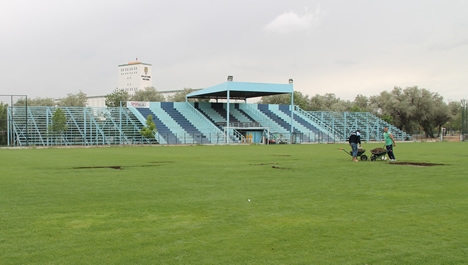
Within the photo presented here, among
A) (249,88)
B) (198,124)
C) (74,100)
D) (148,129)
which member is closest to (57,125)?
(148,129)

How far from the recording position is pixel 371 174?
15.8 m

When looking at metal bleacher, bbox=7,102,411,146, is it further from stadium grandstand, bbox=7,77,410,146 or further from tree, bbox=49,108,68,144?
tree, bbox=49,108,68,144

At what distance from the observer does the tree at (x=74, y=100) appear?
9276cm

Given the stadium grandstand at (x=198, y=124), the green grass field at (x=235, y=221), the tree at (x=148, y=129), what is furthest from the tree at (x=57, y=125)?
the green grass field at (x=235, y=221)

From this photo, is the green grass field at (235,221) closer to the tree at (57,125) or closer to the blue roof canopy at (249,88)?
the tree at (57,125)

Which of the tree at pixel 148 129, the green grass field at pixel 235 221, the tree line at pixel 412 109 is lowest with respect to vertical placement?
the green grass field at pixel 235 221

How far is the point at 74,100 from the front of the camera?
94688 mm

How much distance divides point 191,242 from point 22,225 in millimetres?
3167

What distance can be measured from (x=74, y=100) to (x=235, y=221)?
93.4 m

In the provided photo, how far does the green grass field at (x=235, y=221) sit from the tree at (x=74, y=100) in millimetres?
83664

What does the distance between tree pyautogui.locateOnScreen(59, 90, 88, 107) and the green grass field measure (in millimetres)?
83664

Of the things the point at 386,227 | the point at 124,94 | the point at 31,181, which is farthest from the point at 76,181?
the point at 124,94

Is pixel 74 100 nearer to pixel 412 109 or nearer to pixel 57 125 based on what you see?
pixel 57 125

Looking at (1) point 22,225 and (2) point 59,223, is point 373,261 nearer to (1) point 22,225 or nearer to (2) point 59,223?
(2) point 59,223
